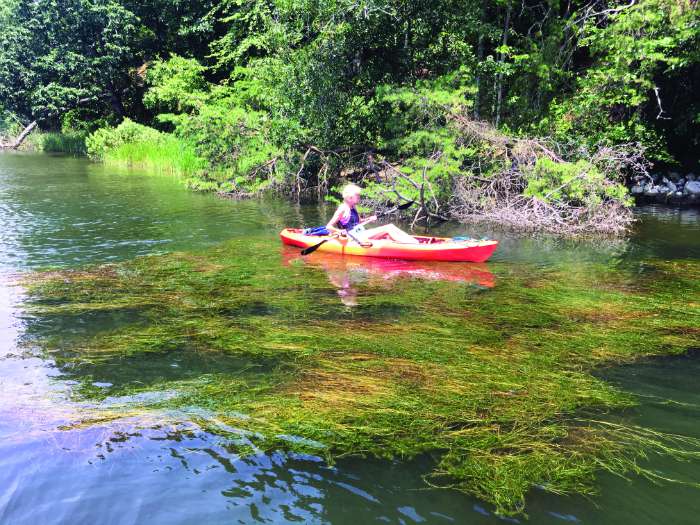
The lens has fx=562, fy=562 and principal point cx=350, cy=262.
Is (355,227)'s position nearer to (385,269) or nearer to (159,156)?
(385,269)

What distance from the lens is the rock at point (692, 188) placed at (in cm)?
1279

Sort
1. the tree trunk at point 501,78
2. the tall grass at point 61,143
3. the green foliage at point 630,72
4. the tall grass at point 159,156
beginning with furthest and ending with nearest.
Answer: the tall grass at point 61,143 < the tall grass at point 159,156 < the tree trunk at point 501,78 < the green foliage at point 630,72

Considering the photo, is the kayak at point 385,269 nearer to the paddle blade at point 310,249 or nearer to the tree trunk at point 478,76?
the paddle blade at point 310,249

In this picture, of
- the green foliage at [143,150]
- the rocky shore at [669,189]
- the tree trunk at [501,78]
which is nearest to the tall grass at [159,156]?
the green foliage at [143,150]

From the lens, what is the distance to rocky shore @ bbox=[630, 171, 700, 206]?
12.8m

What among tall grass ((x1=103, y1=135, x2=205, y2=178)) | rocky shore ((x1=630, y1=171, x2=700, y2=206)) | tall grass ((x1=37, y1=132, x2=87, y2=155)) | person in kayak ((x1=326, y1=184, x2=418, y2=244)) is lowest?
person in kayak ((x1=326, y1=184, x2=418, y2=244))

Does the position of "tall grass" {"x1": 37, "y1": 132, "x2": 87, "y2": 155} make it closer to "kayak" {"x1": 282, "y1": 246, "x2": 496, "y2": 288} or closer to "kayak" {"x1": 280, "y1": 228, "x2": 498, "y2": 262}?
"kayak" {"x1": 280, "y1": 228, "x2": 498, "y2": 262}

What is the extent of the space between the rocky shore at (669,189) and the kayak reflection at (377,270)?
7.66 metres

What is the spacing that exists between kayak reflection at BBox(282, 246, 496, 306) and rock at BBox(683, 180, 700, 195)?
8172mm

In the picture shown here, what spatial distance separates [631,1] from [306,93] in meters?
6.78

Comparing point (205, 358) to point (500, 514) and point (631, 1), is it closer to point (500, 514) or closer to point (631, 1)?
point (500, 514)

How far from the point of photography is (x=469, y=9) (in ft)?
38.4

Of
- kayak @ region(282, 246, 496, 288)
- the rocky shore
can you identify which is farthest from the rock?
kayak @ region(282, 246, 496, 288)

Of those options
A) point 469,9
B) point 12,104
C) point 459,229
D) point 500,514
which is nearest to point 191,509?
point 500,514
